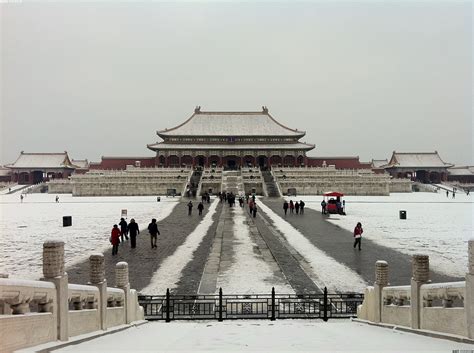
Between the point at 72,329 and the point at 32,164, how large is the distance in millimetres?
81970

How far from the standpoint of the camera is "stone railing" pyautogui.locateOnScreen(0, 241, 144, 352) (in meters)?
5.15

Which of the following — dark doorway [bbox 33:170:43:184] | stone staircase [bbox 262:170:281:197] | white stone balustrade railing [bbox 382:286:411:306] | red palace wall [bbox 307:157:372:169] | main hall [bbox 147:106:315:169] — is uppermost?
main hall [bbox 147:106:315:169]

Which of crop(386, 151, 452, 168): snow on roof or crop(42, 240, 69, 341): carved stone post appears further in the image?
crop(386, 151, 452, 168): snow on roof

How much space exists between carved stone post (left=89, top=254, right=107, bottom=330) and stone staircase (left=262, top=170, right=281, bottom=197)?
4289 centimetres

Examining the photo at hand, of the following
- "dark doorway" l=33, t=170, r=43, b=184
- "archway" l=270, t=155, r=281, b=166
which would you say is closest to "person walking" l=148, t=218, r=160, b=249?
"archway" l=270, t=155, r=281, b=166

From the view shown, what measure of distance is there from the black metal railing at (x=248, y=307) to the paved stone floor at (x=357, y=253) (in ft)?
8.99

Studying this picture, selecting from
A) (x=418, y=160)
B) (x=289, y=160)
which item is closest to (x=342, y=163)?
(x=289, y=160)

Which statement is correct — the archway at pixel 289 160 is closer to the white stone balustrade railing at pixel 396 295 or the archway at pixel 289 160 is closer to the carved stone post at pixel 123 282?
the white stone balustrade railing at pixel 396 295

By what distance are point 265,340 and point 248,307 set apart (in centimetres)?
414

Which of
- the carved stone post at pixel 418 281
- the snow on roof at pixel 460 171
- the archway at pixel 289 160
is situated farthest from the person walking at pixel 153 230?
the snow on roof at pixel 460 171

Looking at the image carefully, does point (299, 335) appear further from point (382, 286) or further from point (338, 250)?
point (338, 250)

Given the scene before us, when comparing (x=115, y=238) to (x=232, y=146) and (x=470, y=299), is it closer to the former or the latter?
(x=470, y=299)

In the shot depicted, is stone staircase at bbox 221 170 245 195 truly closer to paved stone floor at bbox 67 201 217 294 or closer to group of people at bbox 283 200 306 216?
group of people at bbox 283 200 306 216

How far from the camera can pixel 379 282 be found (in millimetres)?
9273
